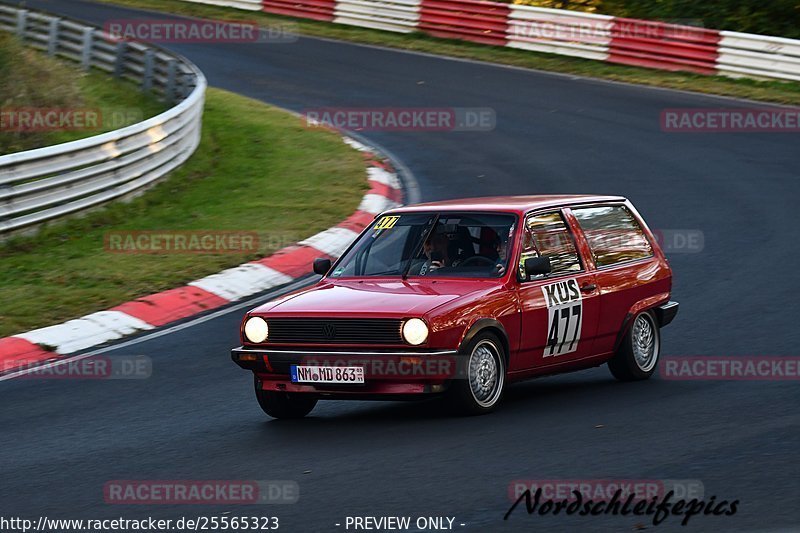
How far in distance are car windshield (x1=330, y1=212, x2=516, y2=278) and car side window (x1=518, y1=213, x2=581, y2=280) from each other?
0.15 meters

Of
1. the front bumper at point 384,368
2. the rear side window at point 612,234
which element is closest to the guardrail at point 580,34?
the rear side window at point 612,234

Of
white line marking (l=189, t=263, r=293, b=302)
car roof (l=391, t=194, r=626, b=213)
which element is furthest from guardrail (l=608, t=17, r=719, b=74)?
car roof (l=391, t=194, r=626, b=213)

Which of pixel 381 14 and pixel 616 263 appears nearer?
pixel 616 263

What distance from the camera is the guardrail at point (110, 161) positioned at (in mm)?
14578

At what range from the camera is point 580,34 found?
30109 mm

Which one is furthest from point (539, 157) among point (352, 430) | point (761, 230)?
point (352, 430)

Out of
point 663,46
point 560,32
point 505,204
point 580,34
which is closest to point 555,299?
point 505,204

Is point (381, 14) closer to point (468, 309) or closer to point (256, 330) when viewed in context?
point (256, 330)

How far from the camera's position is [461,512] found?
6109 millimetres

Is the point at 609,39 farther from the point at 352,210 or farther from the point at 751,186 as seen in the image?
the point at 352,210

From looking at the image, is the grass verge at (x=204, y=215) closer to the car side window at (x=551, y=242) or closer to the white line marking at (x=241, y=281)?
the white line marking at (x=241, y=281)

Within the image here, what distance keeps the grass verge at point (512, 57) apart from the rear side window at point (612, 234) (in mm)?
15854

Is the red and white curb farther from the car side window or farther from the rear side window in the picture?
the rear side window

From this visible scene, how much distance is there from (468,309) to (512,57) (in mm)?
23290
